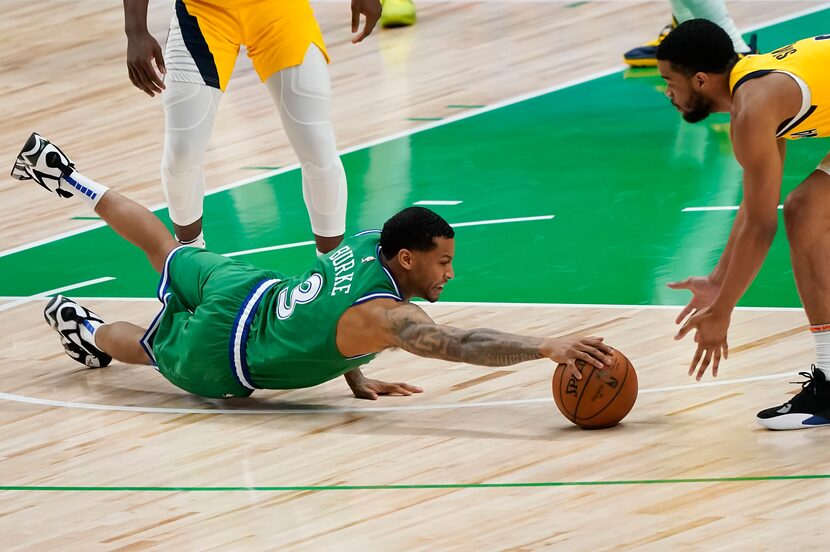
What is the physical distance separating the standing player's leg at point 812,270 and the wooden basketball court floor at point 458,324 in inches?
4.6

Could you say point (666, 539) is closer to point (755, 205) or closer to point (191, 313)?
point (755, 205)

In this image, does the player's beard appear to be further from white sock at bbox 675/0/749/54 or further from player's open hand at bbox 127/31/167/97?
white sock at bbox 675/0/749/54

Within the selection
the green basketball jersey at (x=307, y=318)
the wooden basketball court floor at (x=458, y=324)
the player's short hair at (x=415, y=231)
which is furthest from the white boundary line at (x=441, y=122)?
the player's short hair at (x=415, y=231)

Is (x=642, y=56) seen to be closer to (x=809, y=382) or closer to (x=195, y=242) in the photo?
(x=195, y=242)

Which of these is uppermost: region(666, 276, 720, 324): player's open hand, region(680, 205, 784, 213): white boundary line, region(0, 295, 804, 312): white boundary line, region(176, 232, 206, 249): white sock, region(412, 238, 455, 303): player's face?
region(412, 238, 455, 303): player's face

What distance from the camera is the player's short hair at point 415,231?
5.80 m

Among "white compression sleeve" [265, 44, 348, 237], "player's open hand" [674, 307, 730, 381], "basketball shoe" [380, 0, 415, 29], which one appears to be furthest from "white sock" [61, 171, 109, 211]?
"basketball shoe" [380, 0, 415, 29]

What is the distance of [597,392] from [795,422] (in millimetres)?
680

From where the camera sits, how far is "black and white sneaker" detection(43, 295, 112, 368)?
7.05 meters

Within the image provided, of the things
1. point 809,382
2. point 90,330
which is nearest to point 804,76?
point 809,382

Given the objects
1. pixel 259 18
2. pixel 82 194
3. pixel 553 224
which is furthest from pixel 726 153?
pixel 82 194

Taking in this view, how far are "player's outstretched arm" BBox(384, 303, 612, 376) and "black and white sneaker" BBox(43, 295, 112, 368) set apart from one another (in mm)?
1804

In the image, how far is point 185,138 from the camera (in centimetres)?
739

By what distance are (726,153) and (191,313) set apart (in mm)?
4542
